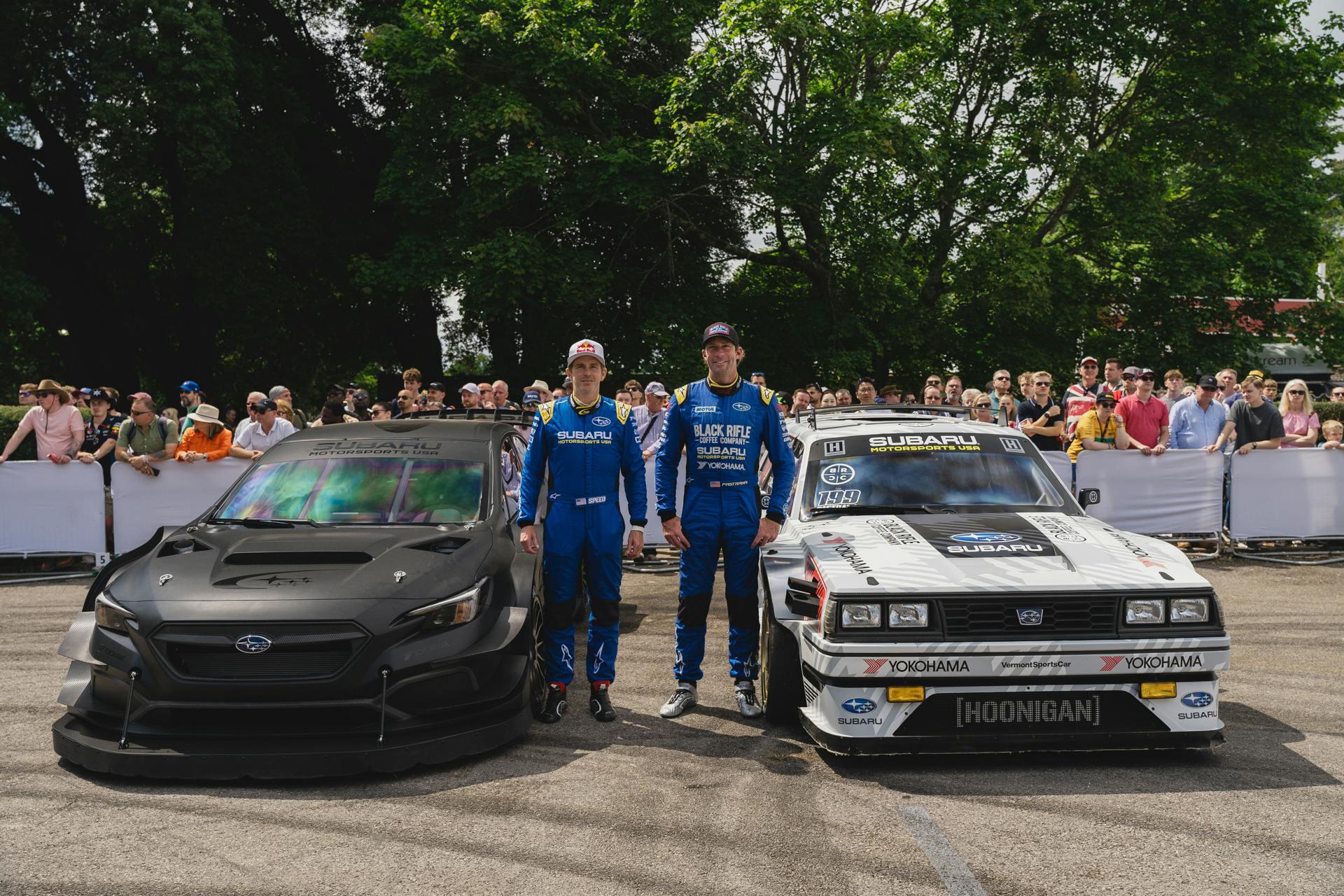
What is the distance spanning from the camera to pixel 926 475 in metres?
6.59

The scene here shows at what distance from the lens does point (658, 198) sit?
23.2 m

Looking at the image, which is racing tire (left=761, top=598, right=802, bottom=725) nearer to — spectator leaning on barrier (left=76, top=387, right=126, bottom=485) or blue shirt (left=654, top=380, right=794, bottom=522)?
blue shirt (left=654, top=380, right=794, bottom=522)

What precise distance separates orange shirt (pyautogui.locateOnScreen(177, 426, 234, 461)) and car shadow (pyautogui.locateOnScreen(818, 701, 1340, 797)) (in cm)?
884

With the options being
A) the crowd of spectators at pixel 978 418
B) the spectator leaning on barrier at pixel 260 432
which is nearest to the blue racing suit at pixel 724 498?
the crowd of spectators at pixel 978 418

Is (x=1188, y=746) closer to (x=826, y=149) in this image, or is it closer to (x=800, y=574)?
(x=800, y=574)

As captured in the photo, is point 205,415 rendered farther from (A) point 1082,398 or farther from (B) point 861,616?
(A) point 1082,398

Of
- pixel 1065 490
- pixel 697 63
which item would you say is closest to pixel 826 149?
pixel 697 63

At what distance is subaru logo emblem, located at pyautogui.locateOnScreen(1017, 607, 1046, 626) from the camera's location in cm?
519

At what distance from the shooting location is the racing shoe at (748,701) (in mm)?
6387

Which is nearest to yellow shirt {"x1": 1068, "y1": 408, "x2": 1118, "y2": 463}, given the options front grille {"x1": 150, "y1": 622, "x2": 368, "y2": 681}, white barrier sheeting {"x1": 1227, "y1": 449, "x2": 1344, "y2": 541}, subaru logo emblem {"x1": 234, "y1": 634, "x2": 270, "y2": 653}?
white barrier sheeting {"x1": 1227, "y1": 449, "x2": 1344, "y2": 541}

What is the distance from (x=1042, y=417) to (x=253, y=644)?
9.83m

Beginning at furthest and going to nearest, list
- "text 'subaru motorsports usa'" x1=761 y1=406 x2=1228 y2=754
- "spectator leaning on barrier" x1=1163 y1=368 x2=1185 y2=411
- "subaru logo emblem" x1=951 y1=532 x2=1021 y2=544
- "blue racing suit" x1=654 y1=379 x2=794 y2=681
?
"spectator leaning on barrier" x1=1163 y1=368 x2=1185 y2=411, "blue racing suit" x1=654 y1=379 x2=794 y2=681, "subaru logo emblem" x1=951 y1=532 x2=1021 y2=544, "text 'subaru motorsports usa'" x1=761 y1=406 x2=1228 y2=754

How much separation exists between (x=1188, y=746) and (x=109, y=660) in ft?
16.4

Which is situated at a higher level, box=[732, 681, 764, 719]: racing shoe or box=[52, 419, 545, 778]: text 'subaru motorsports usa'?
box=[52, 419, 545, 778]: text 'subaru motorsports usa'
